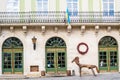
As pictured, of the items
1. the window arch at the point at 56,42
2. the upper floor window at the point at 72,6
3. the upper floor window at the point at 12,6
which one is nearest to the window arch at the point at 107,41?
the window arch at the point at 56,42

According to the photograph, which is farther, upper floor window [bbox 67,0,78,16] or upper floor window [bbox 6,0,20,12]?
upper floor window [bbox 67,0,78,16]

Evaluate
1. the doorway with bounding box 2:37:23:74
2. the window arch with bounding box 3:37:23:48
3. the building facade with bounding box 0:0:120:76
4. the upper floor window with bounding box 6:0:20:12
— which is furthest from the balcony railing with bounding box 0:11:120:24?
the doorway with bounding box 2:37:23:74

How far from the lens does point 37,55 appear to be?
26.9m

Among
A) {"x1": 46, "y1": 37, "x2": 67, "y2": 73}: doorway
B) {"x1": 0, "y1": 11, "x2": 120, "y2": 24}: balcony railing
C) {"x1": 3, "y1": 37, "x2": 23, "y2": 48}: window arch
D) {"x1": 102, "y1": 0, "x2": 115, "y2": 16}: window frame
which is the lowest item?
{"x1": 46, "y1": 37, "x2": 67, "y2": 73}: doorway

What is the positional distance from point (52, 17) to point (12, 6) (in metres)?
3.04

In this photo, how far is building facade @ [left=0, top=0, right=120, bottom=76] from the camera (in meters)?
26.8

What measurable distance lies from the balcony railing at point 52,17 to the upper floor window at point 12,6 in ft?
1.19

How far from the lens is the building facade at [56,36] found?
26812 mm

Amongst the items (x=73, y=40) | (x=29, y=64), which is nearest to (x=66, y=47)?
(x=73, y=40)

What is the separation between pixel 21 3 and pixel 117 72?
856 centimetres

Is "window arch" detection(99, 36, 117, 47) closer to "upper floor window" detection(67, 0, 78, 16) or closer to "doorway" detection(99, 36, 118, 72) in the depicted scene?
"doorway" detection(99, 36, 118, 72)

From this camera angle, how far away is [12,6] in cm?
2738

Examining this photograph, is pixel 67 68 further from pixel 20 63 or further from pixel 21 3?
pixel 21 3

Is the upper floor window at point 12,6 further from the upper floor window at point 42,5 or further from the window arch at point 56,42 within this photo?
the window arch at point 56,42
